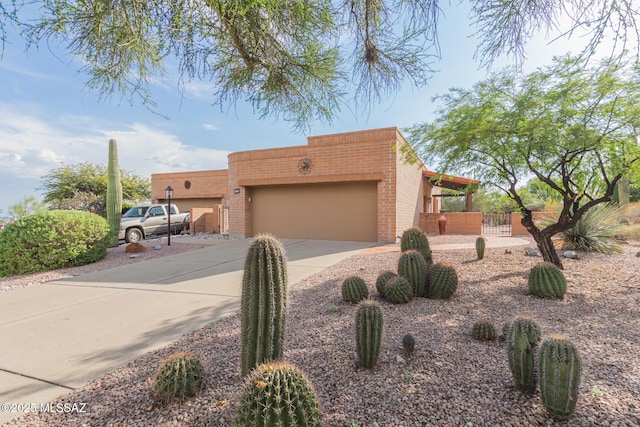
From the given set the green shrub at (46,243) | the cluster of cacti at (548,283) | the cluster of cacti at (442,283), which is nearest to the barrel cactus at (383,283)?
the cluster of cacti at (442,283)

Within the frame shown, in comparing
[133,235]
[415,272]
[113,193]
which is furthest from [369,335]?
[133,235]

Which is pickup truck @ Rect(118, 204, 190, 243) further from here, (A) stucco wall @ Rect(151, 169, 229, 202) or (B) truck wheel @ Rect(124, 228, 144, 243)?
(A) stucco wall @ Rect(151, 169, 229, 202)

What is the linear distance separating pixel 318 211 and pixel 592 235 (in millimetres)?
8382

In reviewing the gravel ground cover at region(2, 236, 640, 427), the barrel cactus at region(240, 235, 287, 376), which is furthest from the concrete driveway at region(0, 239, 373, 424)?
the barrel cactus at region(240, 235, 287, 376)

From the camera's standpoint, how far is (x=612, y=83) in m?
4.53

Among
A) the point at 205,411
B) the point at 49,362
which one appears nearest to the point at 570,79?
the point at 205,411

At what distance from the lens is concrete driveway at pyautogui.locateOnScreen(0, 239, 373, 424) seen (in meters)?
2.64

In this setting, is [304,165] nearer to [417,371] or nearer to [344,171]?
[344,171]

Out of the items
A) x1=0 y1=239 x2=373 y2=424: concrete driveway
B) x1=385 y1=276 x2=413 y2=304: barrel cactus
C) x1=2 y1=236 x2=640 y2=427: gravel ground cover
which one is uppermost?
x1=385 y1=276 x2=413 y2=304: barrel cactus

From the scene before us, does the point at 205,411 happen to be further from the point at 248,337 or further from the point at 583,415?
the point at 583,415

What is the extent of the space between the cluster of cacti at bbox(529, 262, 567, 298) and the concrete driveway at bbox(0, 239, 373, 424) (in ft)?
12.7

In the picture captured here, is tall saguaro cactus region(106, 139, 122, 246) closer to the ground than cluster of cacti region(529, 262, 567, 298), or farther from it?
farther from it

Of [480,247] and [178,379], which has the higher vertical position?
[480,247]

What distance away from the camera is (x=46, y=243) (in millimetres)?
7340
